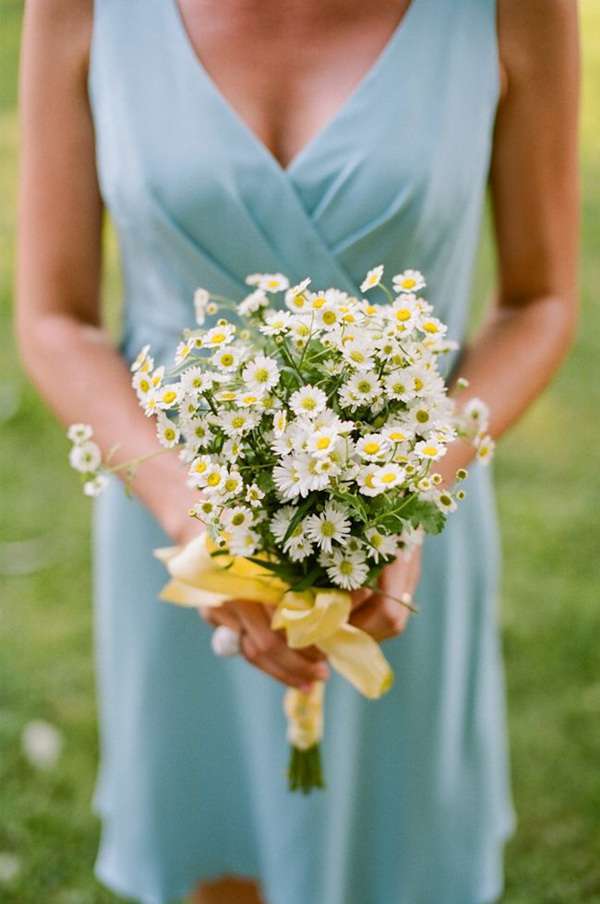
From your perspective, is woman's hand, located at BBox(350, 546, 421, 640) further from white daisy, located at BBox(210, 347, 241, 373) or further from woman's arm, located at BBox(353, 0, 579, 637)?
white daisy, located at BBox(210, 347, 241, 373)

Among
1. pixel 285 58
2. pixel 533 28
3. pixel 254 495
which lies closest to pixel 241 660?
pixel 254 495

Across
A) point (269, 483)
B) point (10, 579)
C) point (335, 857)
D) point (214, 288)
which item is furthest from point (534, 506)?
point (269, 483)

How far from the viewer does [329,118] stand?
1.89m

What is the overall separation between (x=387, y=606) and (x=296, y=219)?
608 mm

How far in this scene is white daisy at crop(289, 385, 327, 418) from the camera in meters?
1.36

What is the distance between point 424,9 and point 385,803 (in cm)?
148

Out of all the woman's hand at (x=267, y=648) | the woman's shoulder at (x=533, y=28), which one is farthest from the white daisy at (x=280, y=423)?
the woman's shoulder at (x=533, y=28)

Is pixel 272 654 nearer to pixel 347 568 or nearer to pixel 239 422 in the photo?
pixel 347 568

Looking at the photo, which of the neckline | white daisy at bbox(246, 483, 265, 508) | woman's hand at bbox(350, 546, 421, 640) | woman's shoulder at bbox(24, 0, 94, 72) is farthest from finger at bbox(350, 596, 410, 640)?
woman's shoulder at bbox(24, 0, 94, 72)

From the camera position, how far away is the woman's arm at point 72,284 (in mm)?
1874

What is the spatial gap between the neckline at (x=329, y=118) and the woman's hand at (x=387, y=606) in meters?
0.62

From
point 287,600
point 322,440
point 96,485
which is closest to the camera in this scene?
point 322,440

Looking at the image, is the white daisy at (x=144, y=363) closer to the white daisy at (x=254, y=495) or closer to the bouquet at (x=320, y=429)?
the bouquet at (x=320, y=429)

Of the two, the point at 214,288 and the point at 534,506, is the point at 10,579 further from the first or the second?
the point at 214,288
